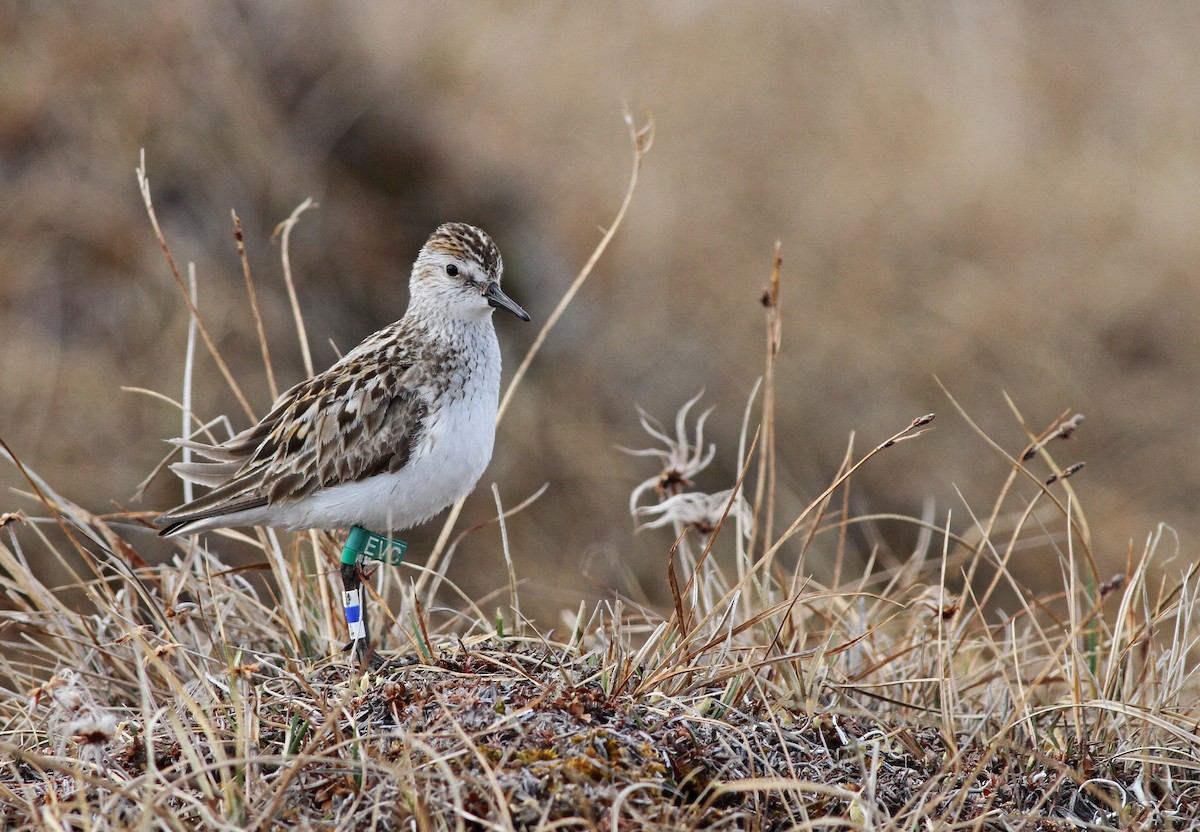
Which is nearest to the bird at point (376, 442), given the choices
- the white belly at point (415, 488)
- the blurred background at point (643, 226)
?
the white belly at point (415, 488)

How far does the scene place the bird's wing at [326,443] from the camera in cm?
334

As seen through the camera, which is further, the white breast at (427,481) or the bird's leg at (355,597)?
the white breast at (427,481)

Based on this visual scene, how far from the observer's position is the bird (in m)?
3.32

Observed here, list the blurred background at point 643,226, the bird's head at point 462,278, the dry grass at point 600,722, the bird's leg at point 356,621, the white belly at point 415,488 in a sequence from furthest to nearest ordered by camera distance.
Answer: the blurred background at point 643,226, the bird's head at point 462,278, the white belly at point 415,488, the bird's leg at point 356,621, the dry grass at point 600,722

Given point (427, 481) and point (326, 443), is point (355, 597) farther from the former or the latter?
point (326, 443)

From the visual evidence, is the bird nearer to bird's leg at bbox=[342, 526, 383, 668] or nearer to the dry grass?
bird's leg at bbox=[342, 526, 383, 668]

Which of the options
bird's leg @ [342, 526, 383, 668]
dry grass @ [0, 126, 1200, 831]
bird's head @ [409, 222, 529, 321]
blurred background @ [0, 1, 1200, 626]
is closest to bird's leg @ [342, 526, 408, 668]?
bird's leg @ [342, 526, 383, 668]

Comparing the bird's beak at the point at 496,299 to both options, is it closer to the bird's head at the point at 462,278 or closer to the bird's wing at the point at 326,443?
the bird's head at the point at 462,278

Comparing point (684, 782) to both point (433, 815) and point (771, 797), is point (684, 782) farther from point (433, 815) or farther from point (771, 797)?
point (433, 815)

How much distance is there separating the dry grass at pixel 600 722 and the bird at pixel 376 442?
0.84ft

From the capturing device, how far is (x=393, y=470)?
333 cm

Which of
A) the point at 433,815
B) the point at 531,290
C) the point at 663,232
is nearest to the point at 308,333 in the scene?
the point at 531,290

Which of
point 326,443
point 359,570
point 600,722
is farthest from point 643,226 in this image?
point 600,722

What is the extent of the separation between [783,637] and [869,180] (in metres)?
7.47
